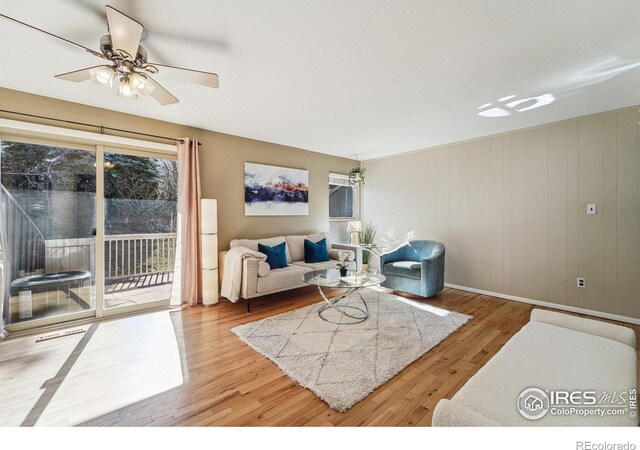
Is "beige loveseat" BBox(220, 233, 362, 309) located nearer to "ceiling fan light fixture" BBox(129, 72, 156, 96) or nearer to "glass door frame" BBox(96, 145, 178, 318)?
"glass door frame" BBox(96, 145, 178, 318)

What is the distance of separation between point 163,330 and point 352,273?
7.41ft

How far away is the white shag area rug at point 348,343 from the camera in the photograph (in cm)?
200

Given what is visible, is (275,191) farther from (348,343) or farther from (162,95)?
(348,343)

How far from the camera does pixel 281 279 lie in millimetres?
3715

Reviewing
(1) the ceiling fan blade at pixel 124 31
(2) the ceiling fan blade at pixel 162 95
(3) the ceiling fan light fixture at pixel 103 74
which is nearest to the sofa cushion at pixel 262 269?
(2) the ceiling fan blade at pixel 162 95

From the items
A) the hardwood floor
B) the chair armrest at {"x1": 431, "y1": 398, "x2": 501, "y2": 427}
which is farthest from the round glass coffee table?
the chair armrest at {"x1": 431, "y1": 398, "x2": 501, "y2": 427}

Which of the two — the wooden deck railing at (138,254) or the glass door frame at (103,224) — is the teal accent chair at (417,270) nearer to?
the wooden deck railing at (138,254)

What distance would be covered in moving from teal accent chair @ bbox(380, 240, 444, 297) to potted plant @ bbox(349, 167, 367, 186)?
1964 mm

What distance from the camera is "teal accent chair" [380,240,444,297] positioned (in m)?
3.87

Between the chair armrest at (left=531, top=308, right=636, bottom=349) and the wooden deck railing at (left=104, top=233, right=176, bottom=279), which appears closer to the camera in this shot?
the chair armrest at (left=531, top=308, right=636, bottom=349)

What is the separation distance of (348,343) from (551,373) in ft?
5.21

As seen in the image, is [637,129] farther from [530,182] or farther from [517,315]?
[517,315]

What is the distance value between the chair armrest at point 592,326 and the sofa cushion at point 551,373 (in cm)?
6

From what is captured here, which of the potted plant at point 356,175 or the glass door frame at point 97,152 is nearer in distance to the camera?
the glass door frame at point 97,152
